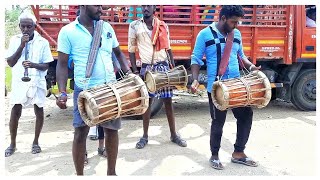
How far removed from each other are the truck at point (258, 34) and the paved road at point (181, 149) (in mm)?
688

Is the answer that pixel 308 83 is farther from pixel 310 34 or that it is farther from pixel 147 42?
pixel 147 42

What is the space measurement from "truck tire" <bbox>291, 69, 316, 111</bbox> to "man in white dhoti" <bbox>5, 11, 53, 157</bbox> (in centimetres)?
456

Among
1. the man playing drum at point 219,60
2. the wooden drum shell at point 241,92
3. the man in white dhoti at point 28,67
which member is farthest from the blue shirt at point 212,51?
the man in white dhoti at point 28,67

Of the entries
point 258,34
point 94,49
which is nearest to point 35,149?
point 94,49

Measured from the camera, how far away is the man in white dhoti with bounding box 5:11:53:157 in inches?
169

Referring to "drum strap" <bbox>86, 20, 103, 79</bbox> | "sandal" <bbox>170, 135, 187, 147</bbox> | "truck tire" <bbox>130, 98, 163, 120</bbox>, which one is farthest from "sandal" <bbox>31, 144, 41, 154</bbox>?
"truck tire" <bbox>130, 98, 163, 120</bbox>

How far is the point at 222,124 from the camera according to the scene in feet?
13.0

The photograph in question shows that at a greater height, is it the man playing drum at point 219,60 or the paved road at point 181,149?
the man playing drum at point 219,60

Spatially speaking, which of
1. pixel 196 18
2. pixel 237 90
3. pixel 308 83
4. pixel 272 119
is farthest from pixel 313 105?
pixel 237 90

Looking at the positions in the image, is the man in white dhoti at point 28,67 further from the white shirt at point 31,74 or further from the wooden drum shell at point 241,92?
the wooden drum shell at point 241,92

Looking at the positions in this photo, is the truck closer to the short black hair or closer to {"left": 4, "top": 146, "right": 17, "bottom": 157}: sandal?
{"left": 4, "top": 146, "right": 17, "bottom": 157}: sandal

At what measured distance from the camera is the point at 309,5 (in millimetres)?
6820

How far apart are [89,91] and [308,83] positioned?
5.26 meters

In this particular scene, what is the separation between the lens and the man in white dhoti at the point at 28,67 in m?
4.30
